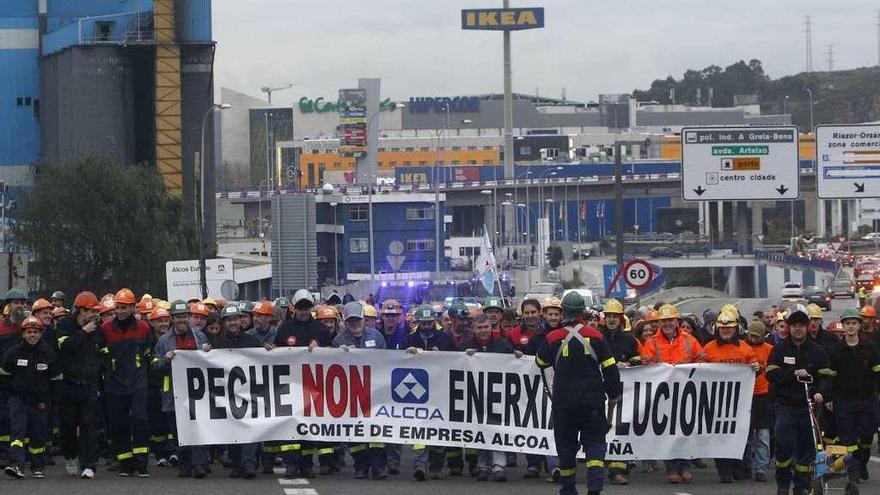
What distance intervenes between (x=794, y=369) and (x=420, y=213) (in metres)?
95.2

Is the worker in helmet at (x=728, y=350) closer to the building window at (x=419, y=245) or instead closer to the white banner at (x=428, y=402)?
the white banner at (x=428, y=402)

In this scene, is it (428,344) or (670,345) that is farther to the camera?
(428,344)

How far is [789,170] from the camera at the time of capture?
3903cm

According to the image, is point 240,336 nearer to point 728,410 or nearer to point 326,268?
point 728,410

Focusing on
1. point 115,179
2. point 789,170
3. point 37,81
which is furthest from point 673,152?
point 789,170

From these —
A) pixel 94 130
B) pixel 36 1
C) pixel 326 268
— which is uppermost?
pixel 36 1

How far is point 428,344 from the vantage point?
18.8m

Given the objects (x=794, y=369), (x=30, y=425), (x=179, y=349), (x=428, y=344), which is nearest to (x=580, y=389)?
(x=794, y=369)

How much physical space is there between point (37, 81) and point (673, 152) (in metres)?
109

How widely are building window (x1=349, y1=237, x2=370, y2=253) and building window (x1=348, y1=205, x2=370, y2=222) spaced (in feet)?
5.61

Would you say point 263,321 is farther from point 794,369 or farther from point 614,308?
point 794,369

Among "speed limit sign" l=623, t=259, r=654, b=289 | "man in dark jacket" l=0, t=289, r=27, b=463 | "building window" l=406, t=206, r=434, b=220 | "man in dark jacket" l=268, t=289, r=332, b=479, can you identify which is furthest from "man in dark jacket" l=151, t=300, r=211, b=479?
"building window" l=406, t=206, r=434, b=220

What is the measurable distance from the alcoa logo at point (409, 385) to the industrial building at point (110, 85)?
6330 centimetres

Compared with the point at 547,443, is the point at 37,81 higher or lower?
higher
